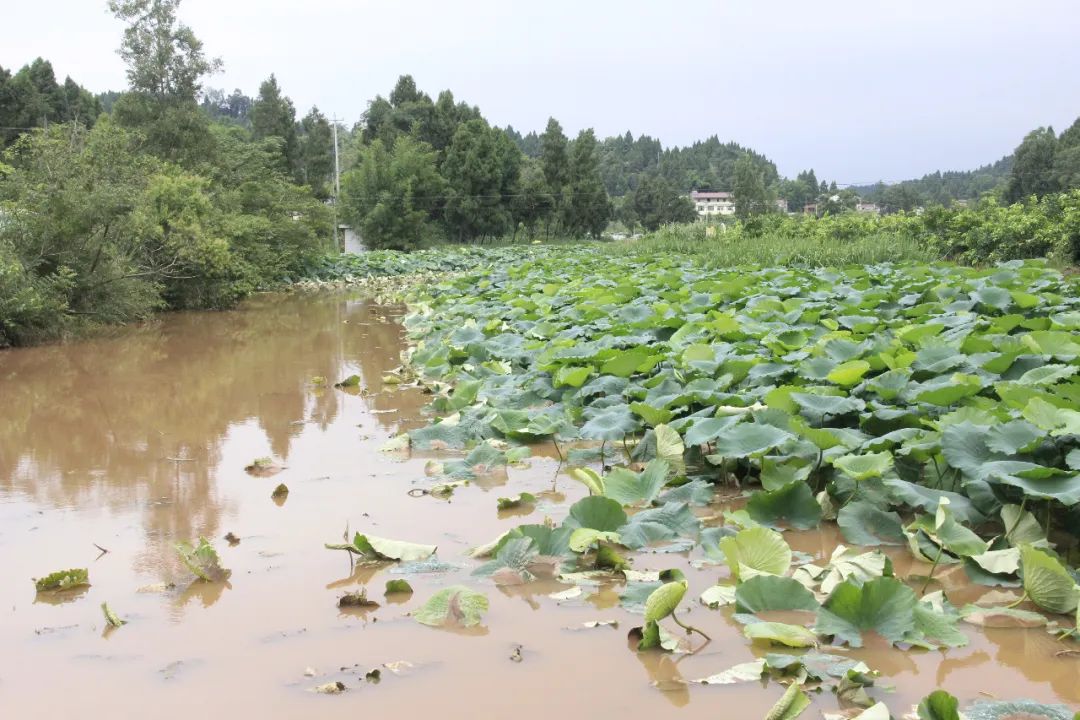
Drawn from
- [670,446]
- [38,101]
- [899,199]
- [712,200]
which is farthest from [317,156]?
[712,200]

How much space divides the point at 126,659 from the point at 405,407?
3.47 metres

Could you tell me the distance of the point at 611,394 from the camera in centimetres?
464

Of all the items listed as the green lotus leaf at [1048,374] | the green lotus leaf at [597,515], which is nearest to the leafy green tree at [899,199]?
the green lotus leaf at [1048,374]

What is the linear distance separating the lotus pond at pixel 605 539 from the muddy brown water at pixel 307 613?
1cm

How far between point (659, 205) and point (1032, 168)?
25191mm

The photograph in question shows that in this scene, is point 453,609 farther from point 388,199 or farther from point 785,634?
point 388,199

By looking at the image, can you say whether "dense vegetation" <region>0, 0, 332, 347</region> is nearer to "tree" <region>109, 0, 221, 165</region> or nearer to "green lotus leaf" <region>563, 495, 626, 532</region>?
"tree" <region>109, 0, 221, 165</region>

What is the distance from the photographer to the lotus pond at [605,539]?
2.12m

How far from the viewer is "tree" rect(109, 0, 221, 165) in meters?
18.2

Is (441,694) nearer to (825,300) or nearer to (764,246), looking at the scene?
(825,300)

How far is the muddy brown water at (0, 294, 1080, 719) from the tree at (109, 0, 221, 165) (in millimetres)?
14524

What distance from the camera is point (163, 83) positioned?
18.8 metres

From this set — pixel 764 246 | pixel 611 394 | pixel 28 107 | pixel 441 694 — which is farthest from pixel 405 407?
pixel 28 107

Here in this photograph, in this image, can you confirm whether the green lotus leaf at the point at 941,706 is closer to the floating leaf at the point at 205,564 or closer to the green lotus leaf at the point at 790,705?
the green lotus leaf at the point at 790,705
